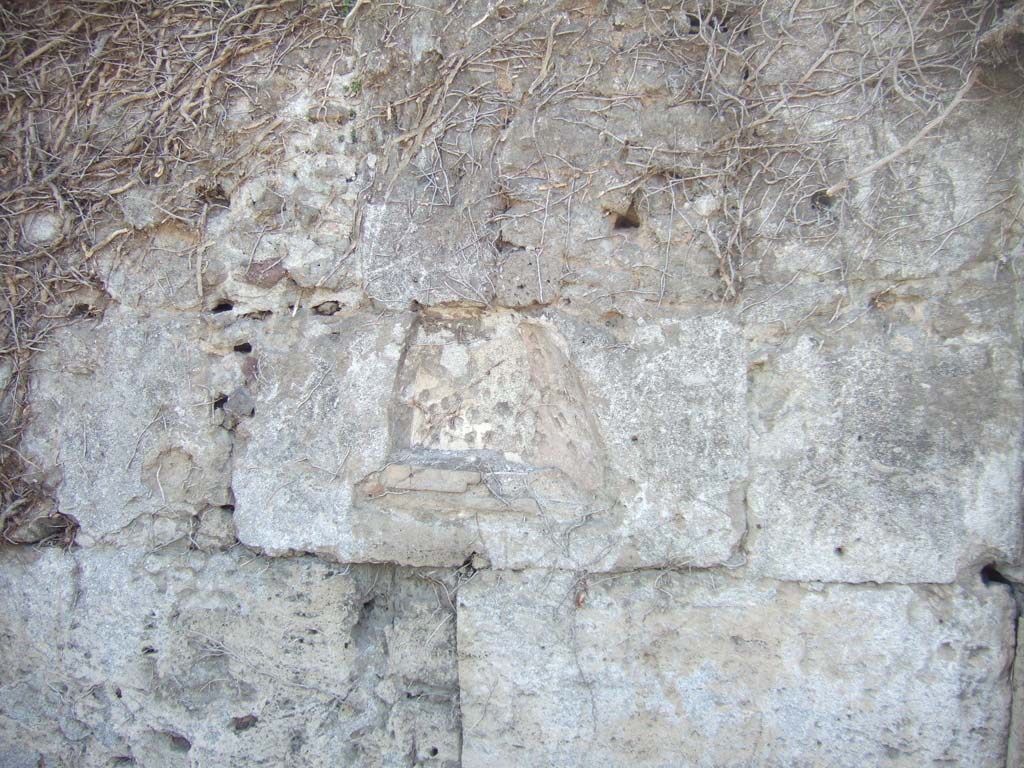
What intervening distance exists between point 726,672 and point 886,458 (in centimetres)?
80

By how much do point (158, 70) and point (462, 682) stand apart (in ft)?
7.60

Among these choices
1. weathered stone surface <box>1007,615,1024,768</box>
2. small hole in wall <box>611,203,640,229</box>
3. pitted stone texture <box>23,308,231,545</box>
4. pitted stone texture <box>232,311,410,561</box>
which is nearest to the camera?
weathered stone surface <box>1007,615,1024,768</box>

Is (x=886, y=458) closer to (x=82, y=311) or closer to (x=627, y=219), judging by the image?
(x=627, y=219)

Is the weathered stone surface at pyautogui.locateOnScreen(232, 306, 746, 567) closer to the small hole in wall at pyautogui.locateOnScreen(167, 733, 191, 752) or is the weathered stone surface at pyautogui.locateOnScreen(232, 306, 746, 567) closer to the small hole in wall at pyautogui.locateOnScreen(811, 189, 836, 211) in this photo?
the small hole in wall at pyautogui.locateOnScreen(811, 189, 836, 211)

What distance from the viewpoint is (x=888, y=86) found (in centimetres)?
191

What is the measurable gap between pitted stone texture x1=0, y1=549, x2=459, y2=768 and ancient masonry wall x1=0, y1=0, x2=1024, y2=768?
0.01 metres

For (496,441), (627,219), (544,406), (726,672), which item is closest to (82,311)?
(496,441)

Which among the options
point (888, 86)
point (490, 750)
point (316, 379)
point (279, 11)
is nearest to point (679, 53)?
point (888, 86)

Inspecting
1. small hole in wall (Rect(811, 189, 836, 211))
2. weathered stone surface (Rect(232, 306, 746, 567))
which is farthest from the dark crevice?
small hole in wall (Rect(811, 189, 836, 211))

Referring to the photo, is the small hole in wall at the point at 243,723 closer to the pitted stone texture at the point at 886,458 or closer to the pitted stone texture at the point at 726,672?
the pitted stone texture at the point at 726,672

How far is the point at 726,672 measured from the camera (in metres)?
2.08

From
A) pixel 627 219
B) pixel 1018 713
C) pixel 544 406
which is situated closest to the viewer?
pixel 1018 713

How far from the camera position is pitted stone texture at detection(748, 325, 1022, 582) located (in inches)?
74.9

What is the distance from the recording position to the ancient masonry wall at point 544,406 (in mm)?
1931
